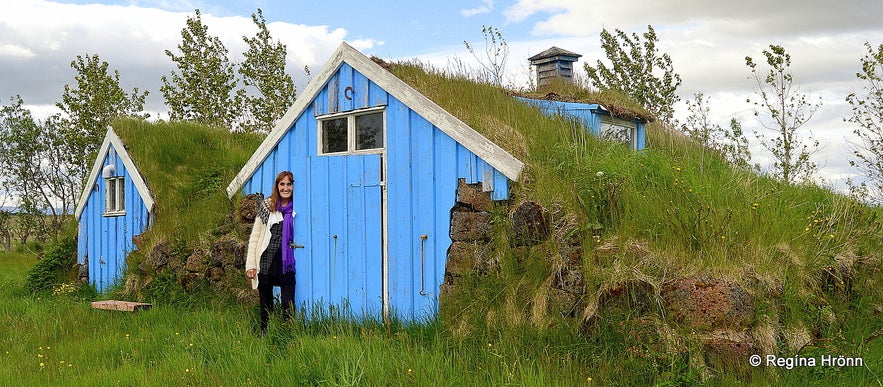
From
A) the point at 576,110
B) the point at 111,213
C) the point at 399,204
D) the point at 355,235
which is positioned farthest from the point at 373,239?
the point at 111,213

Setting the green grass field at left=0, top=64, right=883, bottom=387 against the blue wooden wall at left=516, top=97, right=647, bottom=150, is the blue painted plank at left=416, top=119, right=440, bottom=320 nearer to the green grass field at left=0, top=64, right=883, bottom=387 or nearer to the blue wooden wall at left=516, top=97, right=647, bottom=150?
the green grass field at left=0, top=64, right=883, bottom=387

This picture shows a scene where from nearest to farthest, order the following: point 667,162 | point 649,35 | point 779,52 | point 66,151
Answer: point 667,162, point 779,52, point 649,35, point 66,151

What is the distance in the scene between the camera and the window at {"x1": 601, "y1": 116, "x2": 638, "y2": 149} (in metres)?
10.8

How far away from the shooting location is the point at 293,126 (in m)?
9.62

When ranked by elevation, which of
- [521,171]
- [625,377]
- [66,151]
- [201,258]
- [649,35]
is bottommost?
[625,377]

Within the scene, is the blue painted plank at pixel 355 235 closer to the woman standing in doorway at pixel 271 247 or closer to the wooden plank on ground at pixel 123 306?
the woman standing in doorway at pixel 271 247

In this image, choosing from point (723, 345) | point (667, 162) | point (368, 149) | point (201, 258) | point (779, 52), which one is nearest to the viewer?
point (723, 345)

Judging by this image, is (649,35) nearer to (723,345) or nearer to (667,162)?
(667,162)

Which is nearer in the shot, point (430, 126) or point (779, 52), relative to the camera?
point (430, 126)

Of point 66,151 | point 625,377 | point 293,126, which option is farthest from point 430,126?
point 66,151

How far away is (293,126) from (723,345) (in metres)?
6.25

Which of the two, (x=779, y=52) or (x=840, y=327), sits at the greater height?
(x=779, y=52)

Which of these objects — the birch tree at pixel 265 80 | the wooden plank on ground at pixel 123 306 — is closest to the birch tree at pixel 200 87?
the birch tree at pixel 265 80

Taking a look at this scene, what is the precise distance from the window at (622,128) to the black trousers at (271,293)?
16.8 ft
